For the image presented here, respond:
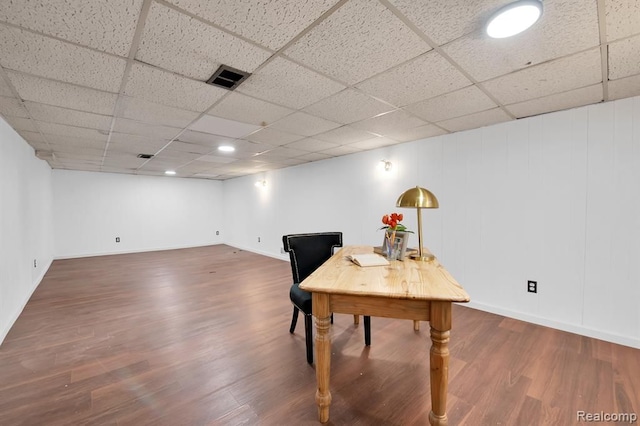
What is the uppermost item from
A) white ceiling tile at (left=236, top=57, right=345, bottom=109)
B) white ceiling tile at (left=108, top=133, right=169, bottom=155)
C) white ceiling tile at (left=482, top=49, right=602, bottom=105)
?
white ceiling tile at (left=108, top=133, right=169, bottom=155)

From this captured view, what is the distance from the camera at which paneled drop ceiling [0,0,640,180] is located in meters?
1.28

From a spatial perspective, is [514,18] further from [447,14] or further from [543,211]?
[543,211]

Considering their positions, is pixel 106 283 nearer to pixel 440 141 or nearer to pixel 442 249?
pixel 442 249

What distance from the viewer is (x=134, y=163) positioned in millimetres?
5473

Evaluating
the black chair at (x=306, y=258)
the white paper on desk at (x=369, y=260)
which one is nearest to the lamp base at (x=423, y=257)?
the white paper on desk at (x=369, y=260)

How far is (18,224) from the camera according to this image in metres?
3.23

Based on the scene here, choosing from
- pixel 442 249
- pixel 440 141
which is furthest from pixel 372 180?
pixel 442 249

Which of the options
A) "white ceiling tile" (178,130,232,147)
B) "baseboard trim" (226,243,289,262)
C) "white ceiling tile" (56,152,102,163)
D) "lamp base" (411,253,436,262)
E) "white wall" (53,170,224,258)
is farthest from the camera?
"white wall" (53,170,224,258)

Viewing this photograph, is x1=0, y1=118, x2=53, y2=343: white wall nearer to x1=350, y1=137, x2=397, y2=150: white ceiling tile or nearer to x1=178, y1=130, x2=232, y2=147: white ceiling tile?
x1=178, y1=130, x2=232, y2=147: white ceiling tile

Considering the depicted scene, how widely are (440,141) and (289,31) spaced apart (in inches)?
108

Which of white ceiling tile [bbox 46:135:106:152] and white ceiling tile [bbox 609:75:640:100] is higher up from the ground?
white ceiling tile [bbox 46:135:106:152]

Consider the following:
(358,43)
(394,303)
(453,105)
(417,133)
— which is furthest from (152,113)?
(417,133)

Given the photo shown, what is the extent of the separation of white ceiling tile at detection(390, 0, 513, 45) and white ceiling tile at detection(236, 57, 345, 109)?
75 centimetres

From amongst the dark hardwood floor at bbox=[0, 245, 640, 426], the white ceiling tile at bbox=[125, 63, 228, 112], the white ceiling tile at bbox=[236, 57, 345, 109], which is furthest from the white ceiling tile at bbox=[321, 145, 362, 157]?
the dark hardwood floor at bbox=[0, 245, 640, 426]
